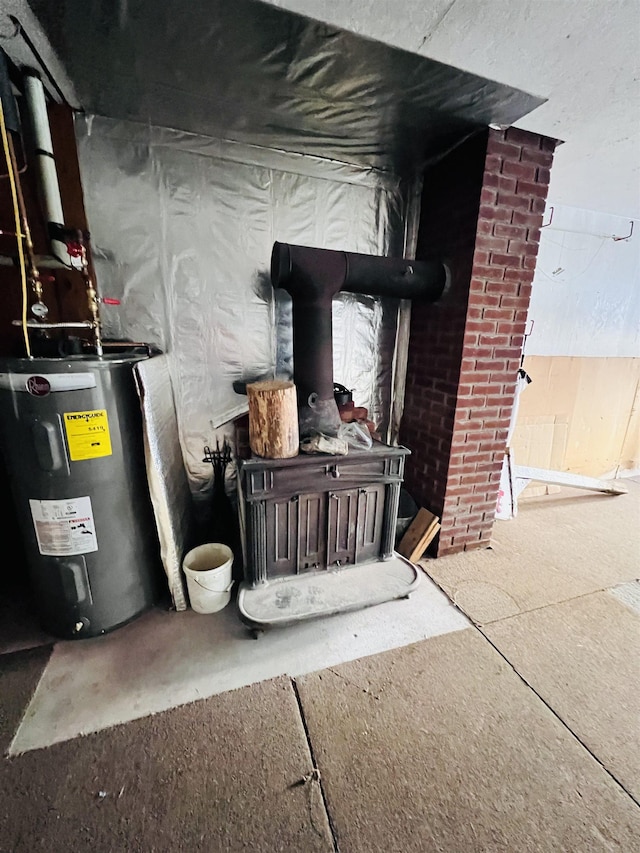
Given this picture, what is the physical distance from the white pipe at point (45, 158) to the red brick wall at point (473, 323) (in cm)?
198

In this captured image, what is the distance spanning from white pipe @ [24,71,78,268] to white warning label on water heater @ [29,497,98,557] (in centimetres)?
109

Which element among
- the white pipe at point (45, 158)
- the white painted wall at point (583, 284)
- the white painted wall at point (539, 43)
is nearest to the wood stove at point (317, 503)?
the white painted wall at point (539, 43)

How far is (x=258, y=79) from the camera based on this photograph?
1.44 meters

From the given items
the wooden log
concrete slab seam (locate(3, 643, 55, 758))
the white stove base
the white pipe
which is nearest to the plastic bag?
the wooden log

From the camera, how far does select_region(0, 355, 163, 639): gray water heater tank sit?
130 cm

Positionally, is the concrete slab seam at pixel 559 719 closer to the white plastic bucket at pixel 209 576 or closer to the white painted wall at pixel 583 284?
the white plastic bucket at pixel 209 576

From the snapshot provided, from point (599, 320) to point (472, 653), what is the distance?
3.23 m

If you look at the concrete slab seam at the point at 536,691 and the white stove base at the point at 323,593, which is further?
the white stove base at the point at 323,593

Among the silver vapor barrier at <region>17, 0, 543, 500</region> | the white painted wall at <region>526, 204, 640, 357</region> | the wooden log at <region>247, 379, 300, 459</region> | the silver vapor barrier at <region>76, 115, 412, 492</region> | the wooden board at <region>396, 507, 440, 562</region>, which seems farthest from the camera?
the white painted wall at <region>526, 204, 640, 357</region>

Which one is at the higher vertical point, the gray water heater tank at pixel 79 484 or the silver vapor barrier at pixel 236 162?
the silver vapor barrier at pixel 236 162

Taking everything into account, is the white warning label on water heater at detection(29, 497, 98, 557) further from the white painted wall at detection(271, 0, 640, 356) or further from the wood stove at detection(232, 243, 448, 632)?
the white painted wall at detection(271, 0, 640, 356)

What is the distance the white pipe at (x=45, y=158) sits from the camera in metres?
1.49

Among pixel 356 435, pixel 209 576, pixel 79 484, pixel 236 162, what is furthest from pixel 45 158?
pixel 209 576

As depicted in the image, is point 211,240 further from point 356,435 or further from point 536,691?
point 536,691
